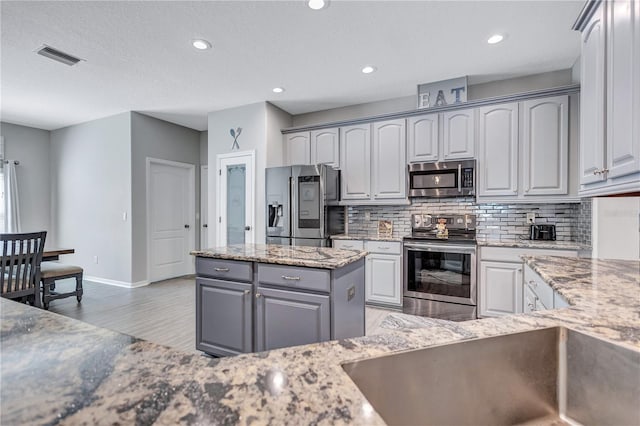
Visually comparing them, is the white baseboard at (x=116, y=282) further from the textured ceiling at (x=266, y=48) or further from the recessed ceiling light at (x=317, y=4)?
the recessed ceiling light at (x=317, y=4)

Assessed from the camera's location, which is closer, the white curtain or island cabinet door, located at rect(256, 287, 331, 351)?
island cabinet door, located at rect(256, 287, 331, 351)

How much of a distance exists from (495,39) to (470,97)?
40.9 inches

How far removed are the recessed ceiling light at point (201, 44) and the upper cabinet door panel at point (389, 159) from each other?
2.13 m

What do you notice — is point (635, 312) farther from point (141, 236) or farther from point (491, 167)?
point (141, 236)

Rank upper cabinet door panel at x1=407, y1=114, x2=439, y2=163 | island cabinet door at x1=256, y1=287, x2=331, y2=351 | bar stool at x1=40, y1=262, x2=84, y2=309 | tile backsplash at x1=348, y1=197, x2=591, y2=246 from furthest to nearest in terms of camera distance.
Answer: upper cabinet door panel at x1=407, y1=114, x2=439, y2=163 < bar stool at x1=40, y1=262, x2=84, y2=309 < tile backsplash at x1=348, y1=197, x2=591, y2=246 < island cabinet door at x1=256, y1=287, x2=331, y2=351

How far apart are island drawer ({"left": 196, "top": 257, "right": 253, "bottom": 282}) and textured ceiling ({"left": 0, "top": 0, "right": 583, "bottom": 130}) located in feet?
6.38

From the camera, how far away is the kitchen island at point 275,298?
1.87 metres

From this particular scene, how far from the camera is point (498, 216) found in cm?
346

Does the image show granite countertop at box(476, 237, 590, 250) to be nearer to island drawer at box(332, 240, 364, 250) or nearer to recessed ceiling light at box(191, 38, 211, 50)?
island drawer at box(332, 240, 364, 250)

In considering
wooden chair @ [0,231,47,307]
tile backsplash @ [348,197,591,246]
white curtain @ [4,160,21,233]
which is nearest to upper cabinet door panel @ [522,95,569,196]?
tile backsplash @ [348,197,591,246]

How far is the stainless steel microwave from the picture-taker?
329cm

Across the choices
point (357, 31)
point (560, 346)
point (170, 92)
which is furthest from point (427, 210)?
point (170, 92)

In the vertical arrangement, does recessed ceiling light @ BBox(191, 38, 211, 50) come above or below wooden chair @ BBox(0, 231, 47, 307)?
above

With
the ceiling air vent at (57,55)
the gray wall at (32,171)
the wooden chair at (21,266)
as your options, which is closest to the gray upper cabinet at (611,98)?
the ceiling air vent at (57,55)
